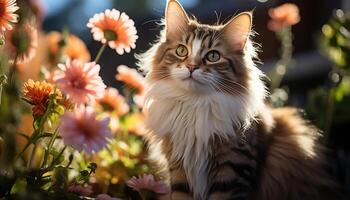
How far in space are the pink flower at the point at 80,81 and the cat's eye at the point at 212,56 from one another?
511 mm

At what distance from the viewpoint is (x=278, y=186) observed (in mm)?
1875

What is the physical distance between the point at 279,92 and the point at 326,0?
2634mm

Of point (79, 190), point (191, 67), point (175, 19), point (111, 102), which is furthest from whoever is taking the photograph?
point (111, 102)

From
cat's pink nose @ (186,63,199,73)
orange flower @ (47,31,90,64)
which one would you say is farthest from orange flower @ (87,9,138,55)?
orange flower @ (47,31,90,64)

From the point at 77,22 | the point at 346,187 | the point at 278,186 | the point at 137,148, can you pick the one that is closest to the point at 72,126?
the point at 278,186

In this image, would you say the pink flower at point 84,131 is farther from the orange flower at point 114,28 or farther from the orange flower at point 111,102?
the orange flower at point 111,102

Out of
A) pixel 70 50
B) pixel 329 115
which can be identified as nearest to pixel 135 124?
pixel 70 50

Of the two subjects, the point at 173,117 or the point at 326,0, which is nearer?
the point at 173,117

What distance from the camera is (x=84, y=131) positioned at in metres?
1.17

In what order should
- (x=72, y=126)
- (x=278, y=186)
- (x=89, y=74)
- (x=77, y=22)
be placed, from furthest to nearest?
(x=77, y=22), (x=278, y=186), (x=89, y=74), (x=72, y=126)

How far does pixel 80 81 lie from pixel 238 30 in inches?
26.8

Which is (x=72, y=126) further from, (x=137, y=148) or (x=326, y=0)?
(x=326, y=0)

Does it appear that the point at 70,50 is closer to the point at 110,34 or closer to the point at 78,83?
the point at 110,34

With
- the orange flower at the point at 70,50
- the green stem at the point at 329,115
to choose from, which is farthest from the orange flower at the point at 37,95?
the green stem at the point at 329,115
